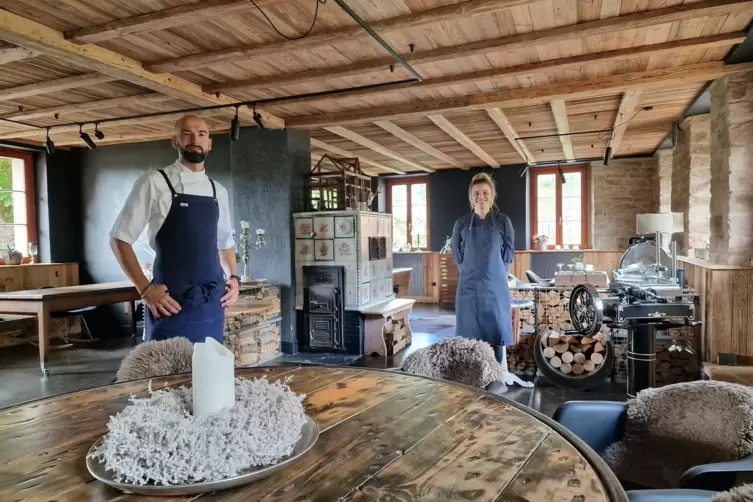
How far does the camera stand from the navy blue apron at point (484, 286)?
144 inches

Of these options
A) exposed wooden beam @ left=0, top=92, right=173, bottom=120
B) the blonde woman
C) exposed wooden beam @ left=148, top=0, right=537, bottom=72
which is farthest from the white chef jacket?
exposed wooden beam @ left=0, top=92, right=173, bottom=120

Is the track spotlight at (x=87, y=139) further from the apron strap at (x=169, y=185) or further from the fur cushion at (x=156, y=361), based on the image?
the fur cushion at (x=156, y=361)

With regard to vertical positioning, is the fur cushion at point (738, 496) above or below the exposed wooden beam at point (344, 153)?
below

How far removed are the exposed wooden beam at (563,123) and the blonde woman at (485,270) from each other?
1.68m

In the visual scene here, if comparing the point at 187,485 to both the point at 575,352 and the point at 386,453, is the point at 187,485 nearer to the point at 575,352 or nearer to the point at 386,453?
the point at 386,453

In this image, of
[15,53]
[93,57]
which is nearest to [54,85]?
[15,53]

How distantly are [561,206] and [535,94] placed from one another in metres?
5.69

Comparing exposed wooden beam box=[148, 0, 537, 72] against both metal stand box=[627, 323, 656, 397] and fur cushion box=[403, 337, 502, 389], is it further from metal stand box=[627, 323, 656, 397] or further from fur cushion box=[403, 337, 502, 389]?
metal stand box=[627, 323, 656, 397]

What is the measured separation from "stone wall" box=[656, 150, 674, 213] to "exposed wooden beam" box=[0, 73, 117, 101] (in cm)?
761

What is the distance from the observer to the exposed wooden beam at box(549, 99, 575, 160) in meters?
5.22

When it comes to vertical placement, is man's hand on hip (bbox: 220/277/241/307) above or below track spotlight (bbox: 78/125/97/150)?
below

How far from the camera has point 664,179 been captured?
26.3ft

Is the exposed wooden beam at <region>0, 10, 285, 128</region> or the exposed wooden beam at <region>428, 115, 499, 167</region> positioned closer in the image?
the exposed wooden beam at <region>0, 10, 285, 128</region>

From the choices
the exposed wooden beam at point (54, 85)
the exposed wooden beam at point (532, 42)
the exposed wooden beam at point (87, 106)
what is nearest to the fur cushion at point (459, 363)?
the exposed wooden beam at point (532, 42)
